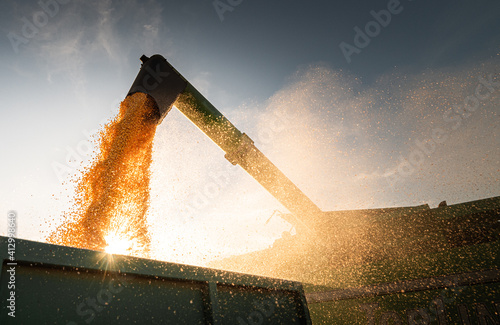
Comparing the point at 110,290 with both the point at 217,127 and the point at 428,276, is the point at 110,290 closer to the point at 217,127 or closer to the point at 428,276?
the point at 217,127

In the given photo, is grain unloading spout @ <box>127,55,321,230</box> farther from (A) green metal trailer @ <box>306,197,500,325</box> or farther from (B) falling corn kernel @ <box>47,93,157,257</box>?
(A) green metal trailer @ <box>306,197,500,325</box>

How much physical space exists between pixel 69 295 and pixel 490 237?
462 centimetres

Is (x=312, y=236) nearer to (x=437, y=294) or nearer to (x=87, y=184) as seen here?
(x=437, y=294)

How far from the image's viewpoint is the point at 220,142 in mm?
3961

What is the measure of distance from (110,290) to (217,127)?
2663mm

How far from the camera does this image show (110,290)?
137 cm

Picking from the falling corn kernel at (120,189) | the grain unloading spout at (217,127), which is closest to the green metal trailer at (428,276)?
the grain unloading spout at (217,127)

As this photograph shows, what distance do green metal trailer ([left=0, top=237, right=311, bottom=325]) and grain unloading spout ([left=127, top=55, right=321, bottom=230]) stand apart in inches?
76.1

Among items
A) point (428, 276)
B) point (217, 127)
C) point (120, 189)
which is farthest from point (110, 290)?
point (428, 276)

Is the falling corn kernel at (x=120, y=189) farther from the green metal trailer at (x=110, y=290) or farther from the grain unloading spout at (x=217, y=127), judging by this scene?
the green metal trailer at (x=110, y=290)

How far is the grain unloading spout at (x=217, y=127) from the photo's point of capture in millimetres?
3072

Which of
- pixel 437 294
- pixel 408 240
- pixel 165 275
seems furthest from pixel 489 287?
pixel 165 275

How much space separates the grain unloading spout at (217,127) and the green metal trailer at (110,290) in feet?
6.34

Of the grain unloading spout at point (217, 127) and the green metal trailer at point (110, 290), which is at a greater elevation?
the grain unloading spout at point (217, 127)
